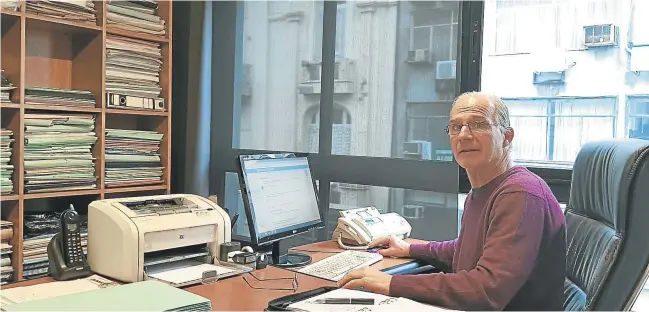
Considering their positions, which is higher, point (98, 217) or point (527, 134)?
point (527, 134)

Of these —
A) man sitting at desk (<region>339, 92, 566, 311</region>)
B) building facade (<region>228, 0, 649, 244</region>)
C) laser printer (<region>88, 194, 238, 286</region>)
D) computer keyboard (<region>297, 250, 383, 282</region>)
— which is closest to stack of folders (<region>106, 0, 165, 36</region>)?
building facade (<region>228, 0, 649, 244</region>)

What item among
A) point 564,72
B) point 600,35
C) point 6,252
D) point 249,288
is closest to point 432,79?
point 564,72

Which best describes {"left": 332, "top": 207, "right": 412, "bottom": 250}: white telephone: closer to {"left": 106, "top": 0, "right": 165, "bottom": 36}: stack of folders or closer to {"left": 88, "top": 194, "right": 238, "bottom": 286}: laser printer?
{"left": 88, "top": 194, "right": 238, "bottom": 286}: laser printer

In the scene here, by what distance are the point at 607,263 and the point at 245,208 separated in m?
Answer: 1.08

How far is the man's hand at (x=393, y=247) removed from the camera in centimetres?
218

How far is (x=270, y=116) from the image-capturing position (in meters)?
3.38

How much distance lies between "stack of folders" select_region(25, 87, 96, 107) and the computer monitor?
1.26 meters

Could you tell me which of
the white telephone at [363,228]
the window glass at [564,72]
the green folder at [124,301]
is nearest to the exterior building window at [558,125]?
the window glass at [564,72]

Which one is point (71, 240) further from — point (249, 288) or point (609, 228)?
point (609, 228)

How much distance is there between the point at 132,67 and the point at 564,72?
86.1 inches

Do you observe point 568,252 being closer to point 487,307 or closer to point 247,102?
point 487,307

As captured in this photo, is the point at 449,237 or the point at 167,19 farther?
the point at 167,19

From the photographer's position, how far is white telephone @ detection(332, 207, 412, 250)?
232 centimetres

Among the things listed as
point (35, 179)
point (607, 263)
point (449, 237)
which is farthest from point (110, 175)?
point (607, 263)
